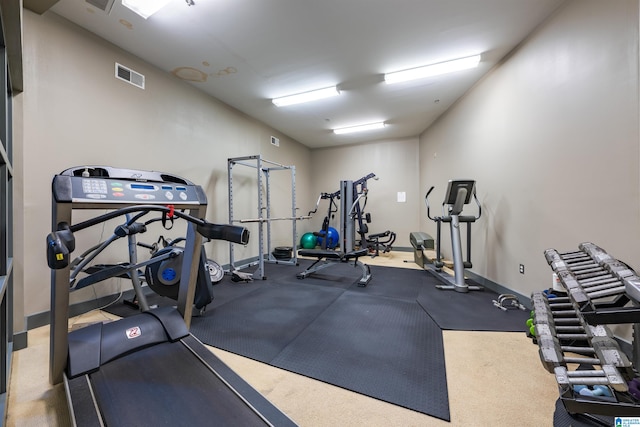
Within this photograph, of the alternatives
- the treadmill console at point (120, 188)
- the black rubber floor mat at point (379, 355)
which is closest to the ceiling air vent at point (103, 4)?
the treadmill console at point (120, 188)

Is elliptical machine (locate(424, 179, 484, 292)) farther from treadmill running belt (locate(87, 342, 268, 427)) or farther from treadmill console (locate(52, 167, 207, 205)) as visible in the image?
treadmill console (locate(52, 167, 207, 205))

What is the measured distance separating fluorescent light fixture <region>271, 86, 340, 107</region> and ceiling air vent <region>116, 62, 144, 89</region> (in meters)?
1.87

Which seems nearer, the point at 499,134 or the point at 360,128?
the point at 499,134

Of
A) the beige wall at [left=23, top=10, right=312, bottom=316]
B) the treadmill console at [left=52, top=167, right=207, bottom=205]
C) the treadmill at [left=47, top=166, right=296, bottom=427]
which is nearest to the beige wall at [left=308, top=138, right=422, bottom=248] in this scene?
the beige wall at [left=23, top=10, right=312, bottom=316]

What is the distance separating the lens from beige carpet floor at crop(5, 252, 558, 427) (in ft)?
4.07

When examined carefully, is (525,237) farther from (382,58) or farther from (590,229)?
(382,58)

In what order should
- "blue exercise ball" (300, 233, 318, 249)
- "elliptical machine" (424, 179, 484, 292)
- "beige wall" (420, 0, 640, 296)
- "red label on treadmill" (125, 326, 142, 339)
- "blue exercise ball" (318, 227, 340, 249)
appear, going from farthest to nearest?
1. "blue exercise ball" (300, 233, 318, 249)
2. "blue exercise ball" (318, 227, 340, 249)
3. "elliptical machine" (424, 179, 484, 292)
4. "beige wall" (420, 0, 640, 296)
5. "red label on treadmill" (125, 326, 142, 339)

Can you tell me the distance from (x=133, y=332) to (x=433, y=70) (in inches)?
166

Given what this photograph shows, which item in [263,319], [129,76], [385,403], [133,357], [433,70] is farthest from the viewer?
[433,70]

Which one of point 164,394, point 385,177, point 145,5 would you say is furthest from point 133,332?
point 385,177

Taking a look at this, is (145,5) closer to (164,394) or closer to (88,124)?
(88,124)

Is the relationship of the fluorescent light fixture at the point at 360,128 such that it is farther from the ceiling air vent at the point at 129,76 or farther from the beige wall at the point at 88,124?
the ceiling air vent at the point at 129,76

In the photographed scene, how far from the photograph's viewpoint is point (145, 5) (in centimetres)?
219

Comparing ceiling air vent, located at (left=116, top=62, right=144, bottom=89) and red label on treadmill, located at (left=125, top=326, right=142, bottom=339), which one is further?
ceiling air vent, located at (left=116, top=62, right=144, bottom=89)
